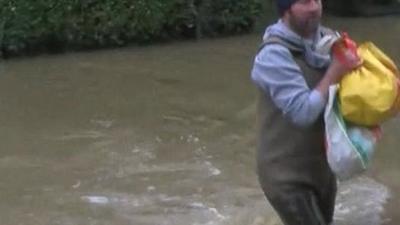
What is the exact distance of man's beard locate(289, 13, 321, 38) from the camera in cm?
436

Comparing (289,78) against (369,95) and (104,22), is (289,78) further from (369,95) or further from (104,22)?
(104,22)

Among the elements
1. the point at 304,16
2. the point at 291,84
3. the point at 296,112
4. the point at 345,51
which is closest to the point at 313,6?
the point at 304,16

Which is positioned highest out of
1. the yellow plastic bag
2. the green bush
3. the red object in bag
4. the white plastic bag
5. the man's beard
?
the man's beard

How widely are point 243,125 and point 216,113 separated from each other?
536mm

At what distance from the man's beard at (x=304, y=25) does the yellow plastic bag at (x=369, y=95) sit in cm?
26

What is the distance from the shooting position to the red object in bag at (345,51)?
430 centimetres

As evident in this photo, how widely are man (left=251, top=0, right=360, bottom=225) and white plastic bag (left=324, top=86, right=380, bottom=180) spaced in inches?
2.2

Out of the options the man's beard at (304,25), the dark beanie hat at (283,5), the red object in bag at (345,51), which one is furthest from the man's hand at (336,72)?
the dark beanie hat at (283,5)

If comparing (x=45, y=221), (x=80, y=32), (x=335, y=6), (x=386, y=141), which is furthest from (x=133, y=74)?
(x=335, y=6)

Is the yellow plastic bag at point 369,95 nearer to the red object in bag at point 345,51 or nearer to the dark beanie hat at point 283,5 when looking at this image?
the red object in bag at point 345,51

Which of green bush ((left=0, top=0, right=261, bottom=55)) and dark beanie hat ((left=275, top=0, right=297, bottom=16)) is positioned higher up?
dark beanie hat ((left=275, top=0, right=297, bottom=16))

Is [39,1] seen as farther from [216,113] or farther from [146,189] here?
[146,189]

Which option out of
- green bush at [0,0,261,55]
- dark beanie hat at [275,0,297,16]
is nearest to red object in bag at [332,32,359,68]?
dark beanie hat at [275,0,297,16]

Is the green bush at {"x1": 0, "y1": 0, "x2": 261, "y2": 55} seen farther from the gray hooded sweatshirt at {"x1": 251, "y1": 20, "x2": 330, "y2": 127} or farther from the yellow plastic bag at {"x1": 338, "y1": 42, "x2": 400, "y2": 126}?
the yellow plastic bag at {"x1": 338, "y1": 42, "x2": 400, "y2": 126}
